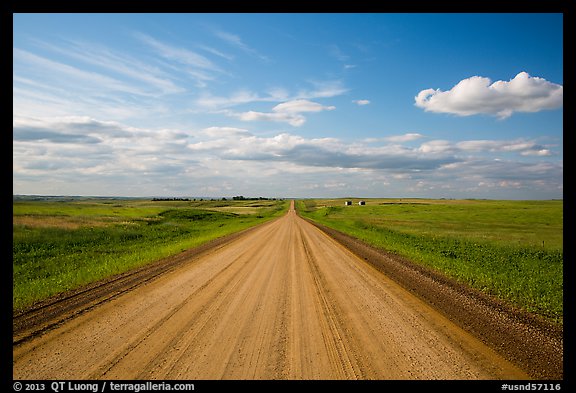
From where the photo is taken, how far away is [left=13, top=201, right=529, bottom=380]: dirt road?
5262mm

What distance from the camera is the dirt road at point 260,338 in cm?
526

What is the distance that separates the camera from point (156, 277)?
1230cm

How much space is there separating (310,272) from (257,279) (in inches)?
94.6

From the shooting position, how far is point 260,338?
21.6 feet

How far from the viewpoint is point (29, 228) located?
27.1m
